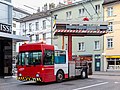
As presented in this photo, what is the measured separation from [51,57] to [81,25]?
583 centimetres

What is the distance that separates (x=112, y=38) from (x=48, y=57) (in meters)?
28.4

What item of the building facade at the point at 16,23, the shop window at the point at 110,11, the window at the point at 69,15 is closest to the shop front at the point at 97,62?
the shop window at the point at 110,11

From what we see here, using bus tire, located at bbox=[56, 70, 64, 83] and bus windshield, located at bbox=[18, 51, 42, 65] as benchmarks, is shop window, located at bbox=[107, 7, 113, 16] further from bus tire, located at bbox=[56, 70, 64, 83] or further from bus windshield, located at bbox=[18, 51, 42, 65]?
bus windshield, located at bbox=[18, 51, 42, 65]

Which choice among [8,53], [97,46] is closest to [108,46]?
[97,46]

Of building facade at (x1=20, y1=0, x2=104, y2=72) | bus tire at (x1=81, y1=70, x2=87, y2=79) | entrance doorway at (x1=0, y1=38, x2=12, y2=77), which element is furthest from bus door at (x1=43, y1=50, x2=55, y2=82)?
building facade at (x1=20, y1=0, x2=104, y2=72)

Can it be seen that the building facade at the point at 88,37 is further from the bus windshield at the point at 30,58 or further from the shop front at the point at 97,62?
the bus windshield at the point at 30,58

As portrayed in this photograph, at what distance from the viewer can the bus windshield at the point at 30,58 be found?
1908 centimetres

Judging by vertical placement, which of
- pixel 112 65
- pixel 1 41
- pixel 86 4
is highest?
pixel 86 4

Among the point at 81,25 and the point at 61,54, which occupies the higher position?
the point at 81,25

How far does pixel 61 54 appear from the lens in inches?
831

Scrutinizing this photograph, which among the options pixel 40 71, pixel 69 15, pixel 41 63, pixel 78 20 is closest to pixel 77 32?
pixel 41 63

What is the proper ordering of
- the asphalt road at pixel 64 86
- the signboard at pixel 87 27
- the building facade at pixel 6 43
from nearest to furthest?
the asphalt road at pixel 64 86
the signboard at pixel 87 27
the building facade at pixel 6 43

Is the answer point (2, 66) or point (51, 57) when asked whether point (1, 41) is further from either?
point (51, 57)

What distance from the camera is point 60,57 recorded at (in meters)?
21.0
